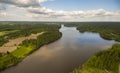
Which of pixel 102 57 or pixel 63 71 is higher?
pixel 102 57

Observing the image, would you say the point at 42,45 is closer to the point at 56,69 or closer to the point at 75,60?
the point at 75,60

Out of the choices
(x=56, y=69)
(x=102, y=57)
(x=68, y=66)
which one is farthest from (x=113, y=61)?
(x=56, y=69)

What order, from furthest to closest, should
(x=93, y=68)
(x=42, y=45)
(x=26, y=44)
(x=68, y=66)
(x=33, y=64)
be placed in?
(x=42, y=45), (x=26, y=44), (x=33, y=64), (x=68, y=66), (x=93, y=68)

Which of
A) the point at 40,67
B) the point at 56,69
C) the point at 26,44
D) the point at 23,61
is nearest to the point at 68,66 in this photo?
the point at 56,69

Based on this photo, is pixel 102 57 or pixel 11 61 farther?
pixel 11 61

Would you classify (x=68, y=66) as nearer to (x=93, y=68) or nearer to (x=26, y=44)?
(x=93, y=68)

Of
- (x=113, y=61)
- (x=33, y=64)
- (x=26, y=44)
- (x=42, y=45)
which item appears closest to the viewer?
(x=113, y=61)
